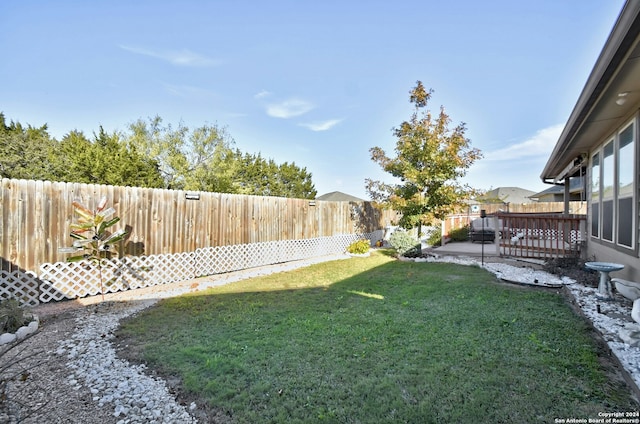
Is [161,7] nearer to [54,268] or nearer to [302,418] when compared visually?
[54,268]

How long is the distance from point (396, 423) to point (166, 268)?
21.2ft

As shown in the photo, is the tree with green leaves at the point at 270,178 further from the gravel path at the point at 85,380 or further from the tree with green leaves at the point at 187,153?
the gravel path at the point at 85,380

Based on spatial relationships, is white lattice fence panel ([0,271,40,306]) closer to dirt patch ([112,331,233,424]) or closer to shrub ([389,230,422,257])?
dirt patch ([112,331,233,424])

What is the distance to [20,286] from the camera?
5043 millimetres

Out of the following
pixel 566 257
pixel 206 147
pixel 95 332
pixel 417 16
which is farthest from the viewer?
pixel 206 147

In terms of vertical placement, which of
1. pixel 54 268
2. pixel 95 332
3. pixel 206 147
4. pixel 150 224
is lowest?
pixel 95 332

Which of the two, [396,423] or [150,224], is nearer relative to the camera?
[396,423]

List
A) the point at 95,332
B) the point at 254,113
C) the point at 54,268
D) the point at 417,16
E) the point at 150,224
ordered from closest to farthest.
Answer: the point at 95,332 < the point at 54,268 < the point at 150,224 < the point at 417,16 < the point at 254,113

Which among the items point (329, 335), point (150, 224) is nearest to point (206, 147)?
point (150, 224)

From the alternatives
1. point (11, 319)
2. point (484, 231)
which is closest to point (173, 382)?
point (11, 319)

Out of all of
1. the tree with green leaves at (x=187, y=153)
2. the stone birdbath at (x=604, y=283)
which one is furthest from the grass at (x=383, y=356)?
the tree with green leaves at (x=187, y=153)

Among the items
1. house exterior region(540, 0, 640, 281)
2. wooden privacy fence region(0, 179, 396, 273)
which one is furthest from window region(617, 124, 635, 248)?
wooden privacy fence region(0, 179, 396, 273)

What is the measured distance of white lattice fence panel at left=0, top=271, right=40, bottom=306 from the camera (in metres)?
4.92

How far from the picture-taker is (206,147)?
21594 millimetres
